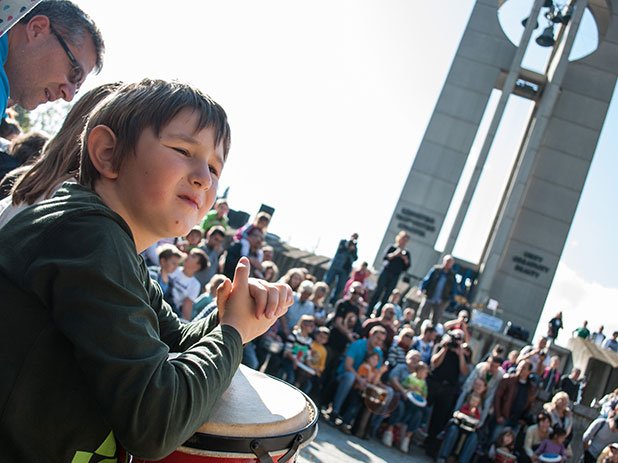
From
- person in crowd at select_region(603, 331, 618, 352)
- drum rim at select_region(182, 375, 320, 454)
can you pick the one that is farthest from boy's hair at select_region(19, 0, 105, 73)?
person in crowd at select_region(603, 331, 618, 352)

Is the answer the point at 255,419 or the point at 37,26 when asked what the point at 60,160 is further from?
the point at 255,419

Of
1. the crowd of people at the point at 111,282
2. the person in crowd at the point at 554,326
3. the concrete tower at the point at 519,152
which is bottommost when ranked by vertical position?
the crowd of people at the point at 111,282

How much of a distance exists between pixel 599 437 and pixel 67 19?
9340 mm

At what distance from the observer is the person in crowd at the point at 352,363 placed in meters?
8.12

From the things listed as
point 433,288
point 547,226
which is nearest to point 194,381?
point 433,288

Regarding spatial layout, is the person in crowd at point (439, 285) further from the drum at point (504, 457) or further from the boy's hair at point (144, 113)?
the boy's hair at point (144, 113)

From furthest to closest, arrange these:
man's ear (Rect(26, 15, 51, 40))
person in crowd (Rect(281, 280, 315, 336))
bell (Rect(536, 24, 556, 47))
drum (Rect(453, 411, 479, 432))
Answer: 1. bell (Rect(536, 24, 556, 47))
2. drum (Rect(453, 411, 479, 432))
3. person in crowd (Rect(281, 280, 315, 336))
4. man's ear (Rect(26, 15, 51, 40))

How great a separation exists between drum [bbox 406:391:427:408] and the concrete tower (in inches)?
511

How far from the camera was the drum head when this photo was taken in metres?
1.36

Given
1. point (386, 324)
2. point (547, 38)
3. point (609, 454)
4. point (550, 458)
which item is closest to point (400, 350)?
point (386, 324)

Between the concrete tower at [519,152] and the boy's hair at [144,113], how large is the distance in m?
20.2

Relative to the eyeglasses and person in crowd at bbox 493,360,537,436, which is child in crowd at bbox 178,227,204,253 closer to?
person in crowd at bbox 493,360,537,436

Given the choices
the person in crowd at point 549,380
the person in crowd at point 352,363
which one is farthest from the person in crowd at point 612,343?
the person in crowd at point 352,363

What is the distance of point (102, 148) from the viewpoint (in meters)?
1.41
